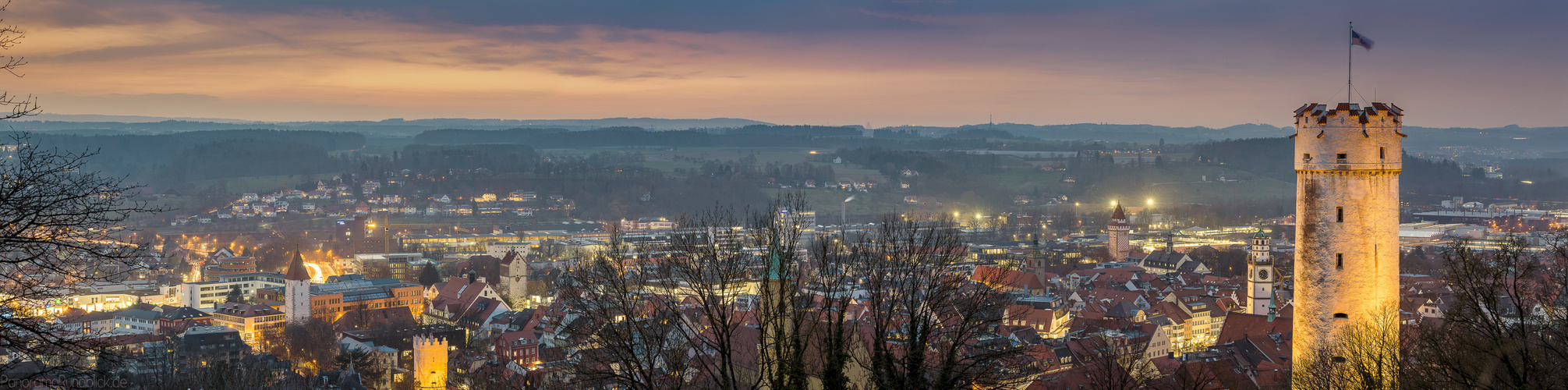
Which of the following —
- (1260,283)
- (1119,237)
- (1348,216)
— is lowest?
(1119,237)

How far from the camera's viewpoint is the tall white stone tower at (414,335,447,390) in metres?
40.6

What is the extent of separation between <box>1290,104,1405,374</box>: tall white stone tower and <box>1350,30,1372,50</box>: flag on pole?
6.92 feet

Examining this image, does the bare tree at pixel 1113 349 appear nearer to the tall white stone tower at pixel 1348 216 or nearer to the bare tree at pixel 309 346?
the tall white stone tower at pixel 1348 216

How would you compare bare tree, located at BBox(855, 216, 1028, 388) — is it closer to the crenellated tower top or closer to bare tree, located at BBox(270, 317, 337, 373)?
the crenellated tower top

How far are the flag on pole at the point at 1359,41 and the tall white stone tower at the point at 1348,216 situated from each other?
2.11 metres

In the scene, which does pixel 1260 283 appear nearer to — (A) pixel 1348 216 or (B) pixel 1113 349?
(B) pixel 1113 349

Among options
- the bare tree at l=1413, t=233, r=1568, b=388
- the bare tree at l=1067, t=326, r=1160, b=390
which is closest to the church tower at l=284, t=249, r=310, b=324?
the bare tree at l=1067, t=326, r=1160, b=390

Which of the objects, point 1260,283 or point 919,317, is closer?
→ point 919,317

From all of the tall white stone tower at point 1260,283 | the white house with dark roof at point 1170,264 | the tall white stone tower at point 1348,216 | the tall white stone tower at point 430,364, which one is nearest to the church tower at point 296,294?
the tall white stone tower at point 430,364

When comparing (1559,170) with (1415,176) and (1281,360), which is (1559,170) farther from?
(1281,360)

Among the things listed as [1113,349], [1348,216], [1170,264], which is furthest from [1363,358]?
[1170,264]

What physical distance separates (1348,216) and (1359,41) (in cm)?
315

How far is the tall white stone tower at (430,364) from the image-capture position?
133ft

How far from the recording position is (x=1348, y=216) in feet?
49.3
